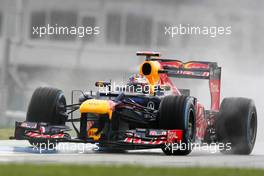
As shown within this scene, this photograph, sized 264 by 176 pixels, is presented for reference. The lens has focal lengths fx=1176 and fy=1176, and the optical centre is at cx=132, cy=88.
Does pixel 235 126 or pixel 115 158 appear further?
pixel 235 126

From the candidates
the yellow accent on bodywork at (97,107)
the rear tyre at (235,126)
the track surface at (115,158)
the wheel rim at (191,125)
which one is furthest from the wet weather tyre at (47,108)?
the rear tyre at (235,126)

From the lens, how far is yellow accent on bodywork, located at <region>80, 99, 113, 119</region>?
21.2 m

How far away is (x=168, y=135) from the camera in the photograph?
Result: 21172 mm

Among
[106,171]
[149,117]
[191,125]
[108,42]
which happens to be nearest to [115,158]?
[149,117]

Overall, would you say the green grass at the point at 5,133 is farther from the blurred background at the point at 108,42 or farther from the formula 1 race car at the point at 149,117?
the formula 1 race car at the point at 149,117

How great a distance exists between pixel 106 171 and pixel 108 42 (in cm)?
2080

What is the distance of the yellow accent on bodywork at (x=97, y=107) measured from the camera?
2117 centimetres

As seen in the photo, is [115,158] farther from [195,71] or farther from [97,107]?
[195,71]

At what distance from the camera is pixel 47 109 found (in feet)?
73.4

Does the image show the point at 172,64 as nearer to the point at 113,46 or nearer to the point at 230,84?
the point at 230,84

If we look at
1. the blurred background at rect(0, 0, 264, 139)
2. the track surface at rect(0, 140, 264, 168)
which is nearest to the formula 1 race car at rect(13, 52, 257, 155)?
the track surface at rect(0, 140, 264, 168)

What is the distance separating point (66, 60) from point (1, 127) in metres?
5.87

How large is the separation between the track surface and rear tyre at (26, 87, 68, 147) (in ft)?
1.84

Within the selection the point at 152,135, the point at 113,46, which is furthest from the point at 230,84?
the point at 152,135
